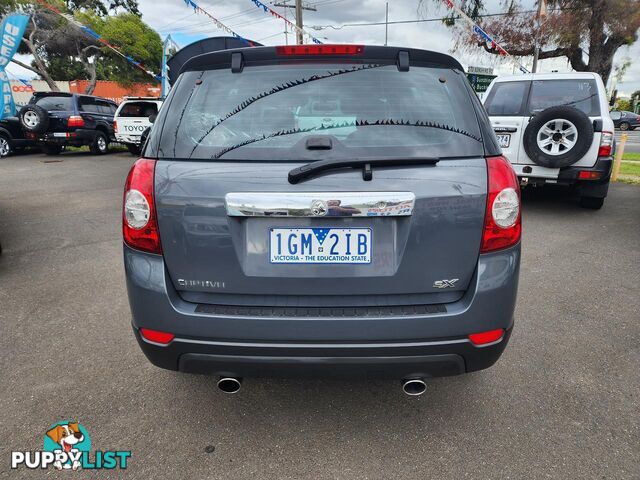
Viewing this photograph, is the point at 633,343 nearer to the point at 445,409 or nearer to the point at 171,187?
the point at 445,409

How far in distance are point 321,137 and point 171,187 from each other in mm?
626

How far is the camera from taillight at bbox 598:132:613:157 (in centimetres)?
552

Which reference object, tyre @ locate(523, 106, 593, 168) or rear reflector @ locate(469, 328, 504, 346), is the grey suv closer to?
rear reflector @ locate(469, 328, 504, 346)

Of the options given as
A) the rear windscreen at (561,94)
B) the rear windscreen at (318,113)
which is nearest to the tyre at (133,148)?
the rear windscreen at (561,94)

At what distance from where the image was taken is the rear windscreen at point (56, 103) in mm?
12953

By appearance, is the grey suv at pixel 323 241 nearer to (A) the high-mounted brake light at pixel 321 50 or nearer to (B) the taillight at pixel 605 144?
(A) the high-mounted brake light at pixel 321 50

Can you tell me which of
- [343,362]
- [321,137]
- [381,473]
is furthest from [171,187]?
[381,473]

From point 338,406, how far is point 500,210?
1286 millimetres

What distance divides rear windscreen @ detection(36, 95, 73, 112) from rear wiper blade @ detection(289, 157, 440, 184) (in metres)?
14.3

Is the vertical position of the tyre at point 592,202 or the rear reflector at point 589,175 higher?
the rear reflector at point 589,175

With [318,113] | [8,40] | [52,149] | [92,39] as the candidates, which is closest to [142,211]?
[318,113]

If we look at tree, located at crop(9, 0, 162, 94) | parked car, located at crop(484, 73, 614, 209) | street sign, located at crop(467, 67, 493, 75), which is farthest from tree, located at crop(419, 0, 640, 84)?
tree, located at crop(9, 0, 162, 94)

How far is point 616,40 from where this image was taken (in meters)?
17.5

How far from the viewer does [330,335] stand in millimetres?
1669
